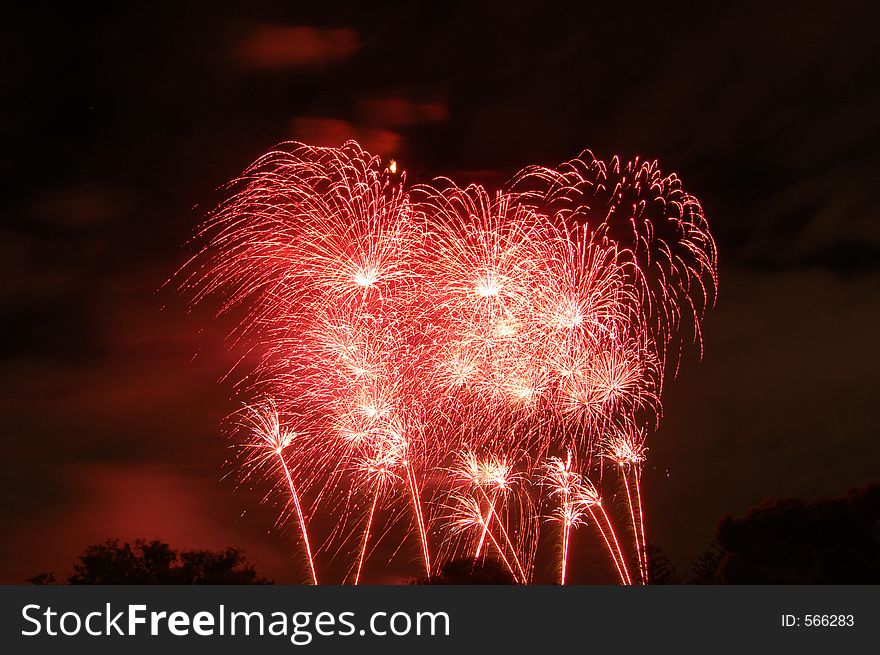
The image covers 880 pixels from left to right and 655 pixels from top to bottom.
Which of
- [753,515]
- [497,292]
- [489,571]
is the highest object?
[497,292]

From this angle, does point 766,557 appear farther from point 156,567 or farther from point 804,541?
point 156,567

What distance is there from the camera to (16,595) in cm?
2295

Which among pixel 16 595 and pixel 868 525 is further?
pixel 868 525

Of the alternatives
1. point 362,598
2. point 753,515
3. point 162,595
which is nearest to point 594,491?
point 753,515

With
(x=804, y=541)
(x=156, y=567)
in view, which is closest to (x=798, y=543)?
(x=804, y=541)

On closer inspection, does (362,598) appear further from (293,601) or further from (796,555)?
(796,555)

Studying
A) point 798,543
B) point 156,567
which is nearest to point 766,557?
point 798,543

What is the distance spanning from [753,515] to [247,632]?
77.2 feet

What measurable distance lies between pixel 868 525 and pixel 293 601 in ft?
80.4

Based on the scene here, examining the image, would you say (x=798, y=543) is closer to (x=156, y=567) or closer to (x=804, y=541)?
(x=804, y=541)

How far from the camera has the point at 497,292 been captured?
3131 cm

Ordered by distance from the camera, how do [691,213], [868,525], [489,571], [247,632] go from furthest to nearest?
1. [868,525]
2. [489,571]
3. [691,213]
4. [247,632]

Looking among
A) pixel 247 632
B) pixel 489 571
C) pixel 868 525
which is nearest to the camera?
pixel 247 632

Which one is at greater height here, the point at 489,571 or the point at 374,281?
the point at 374,281
